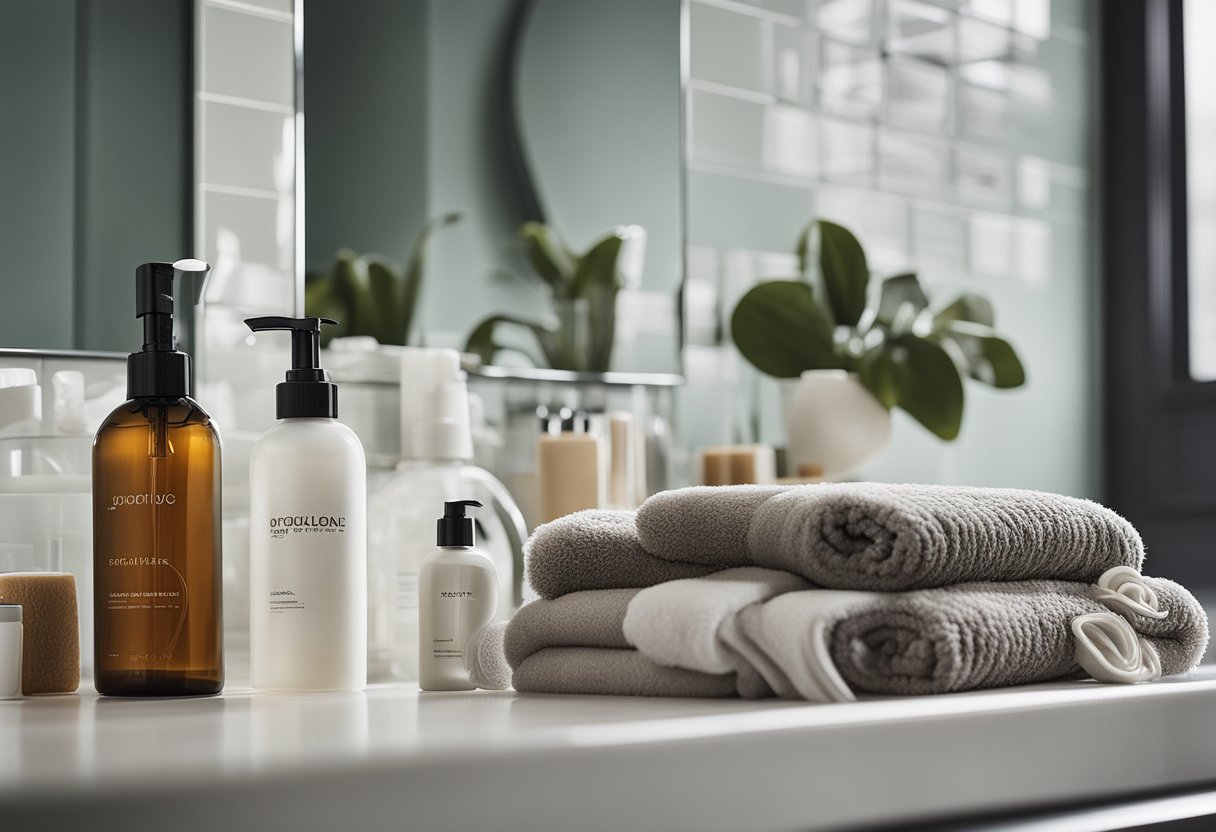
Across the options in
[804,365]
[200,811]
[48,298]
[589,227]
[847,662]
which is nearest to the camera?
[200,811]

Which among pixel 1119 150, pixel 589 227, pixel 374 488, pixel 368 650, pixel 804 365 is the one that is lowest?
pixel 368 650

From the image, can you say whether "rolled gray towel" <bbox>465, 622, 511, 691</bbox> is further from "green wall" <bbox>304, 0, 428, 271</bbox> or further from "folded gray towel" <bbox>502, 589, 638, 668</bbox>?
"green wall" <bbox>304, 0, 428, 271</bbox>

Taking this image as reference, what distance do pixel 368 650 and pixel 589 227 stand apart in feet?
1.56

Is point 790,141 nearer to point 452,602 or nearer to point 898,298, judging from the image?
point 898,298

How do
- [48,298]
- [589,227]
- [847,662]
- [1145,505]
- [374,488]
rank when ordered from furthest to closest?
[1145,505] → [589,227] → [374,488] → [48,298] → [847,662]

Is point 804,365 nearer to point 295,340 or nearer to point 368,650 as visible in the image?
point 368,650

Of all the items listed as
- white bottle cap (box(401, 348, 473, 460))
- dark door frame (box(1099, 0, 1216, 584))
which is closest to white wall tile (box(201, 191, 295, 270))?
white bottle cap (box(401, 348, 473, 460))

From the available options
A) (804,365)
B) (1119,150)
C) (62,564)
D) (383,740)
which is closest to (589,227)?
(804,365)

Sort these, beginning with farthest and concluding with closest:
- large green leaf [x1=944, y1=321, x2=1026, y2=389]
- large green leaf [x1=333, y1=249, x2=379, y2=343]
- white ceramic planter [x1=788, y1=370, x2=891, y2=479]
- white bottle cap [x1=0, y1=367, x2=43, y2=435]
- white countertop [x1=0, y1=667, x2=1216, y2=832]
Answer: large green leaf [x1=944, y1=321, x2=1026, y2=389]
white ceramic planter [x1=788, y1=370, x2=891, y2=479]
large green leaf [x1=333, y1=249, x2=379, y2=343]
white bottle cap [x1=0, y1=367, x2=43, y2=435]
white countertop [x1=0, y1=667, x2=1216, y2=832]

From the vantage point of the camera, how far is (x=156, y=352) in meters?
0.73

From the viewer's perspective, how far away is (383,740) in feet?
1.49

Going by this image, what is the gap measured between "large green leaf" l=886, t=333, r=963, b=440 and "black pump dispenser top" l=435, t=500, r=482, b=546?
2.34ft

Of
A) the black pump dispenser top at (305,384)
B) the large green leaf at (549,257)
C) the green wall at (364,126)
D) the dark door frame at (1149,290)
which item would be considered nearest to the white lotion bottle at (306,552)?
the black pump dispenser top at (305,384)

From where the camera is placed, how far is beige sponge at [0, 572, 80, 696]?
30.2 inches
